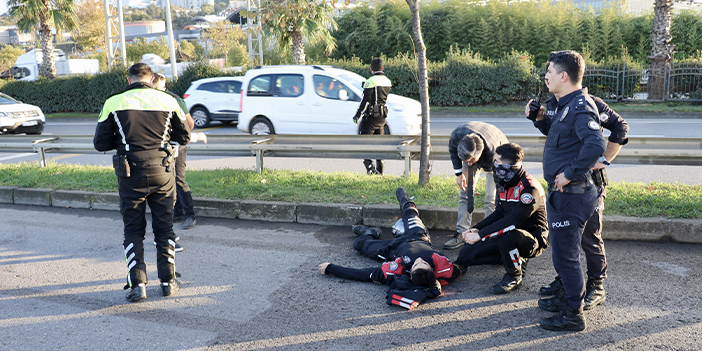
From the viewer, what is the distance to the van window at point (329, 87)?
1137cm

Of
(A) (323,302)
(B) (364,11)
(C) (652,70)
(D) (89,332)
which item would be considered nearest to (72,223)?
(D) (89,332)

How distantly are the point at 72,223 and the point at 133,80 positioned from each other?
3.25 m

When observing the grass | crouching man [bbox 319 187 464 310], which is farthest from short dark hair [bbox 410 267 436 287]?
the grass

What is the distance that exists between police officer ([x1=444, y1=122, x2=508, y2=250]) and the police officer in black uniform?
0.85m

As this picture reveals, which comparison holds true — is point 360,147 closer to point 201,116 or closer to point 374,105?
point 374,105

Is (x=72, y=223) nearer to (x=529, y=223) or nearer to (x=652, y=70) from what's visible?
(x=529, y=223)

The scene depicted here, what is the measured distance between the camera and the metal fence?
18359 millimetres

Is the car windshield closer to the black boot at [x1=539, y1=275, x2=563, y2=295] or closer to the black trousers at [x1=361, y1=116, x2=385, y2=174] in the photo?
the black trousers at [x1=361, y1=116, x2=385, y2=174]

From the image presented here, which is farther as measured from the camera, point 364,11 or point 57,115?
point 364,11

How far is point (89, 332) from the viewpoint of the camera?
3.80 meters

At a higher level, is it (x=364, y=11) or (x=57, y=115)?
(x=364, y=11)

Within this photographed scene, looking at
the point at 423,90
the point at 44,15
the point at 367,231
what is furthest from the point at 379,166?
the point at 44,15

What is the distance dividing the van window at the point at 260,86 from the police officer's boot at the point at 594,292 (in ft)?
30.2

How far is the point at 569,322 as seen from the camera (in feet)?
11.7
